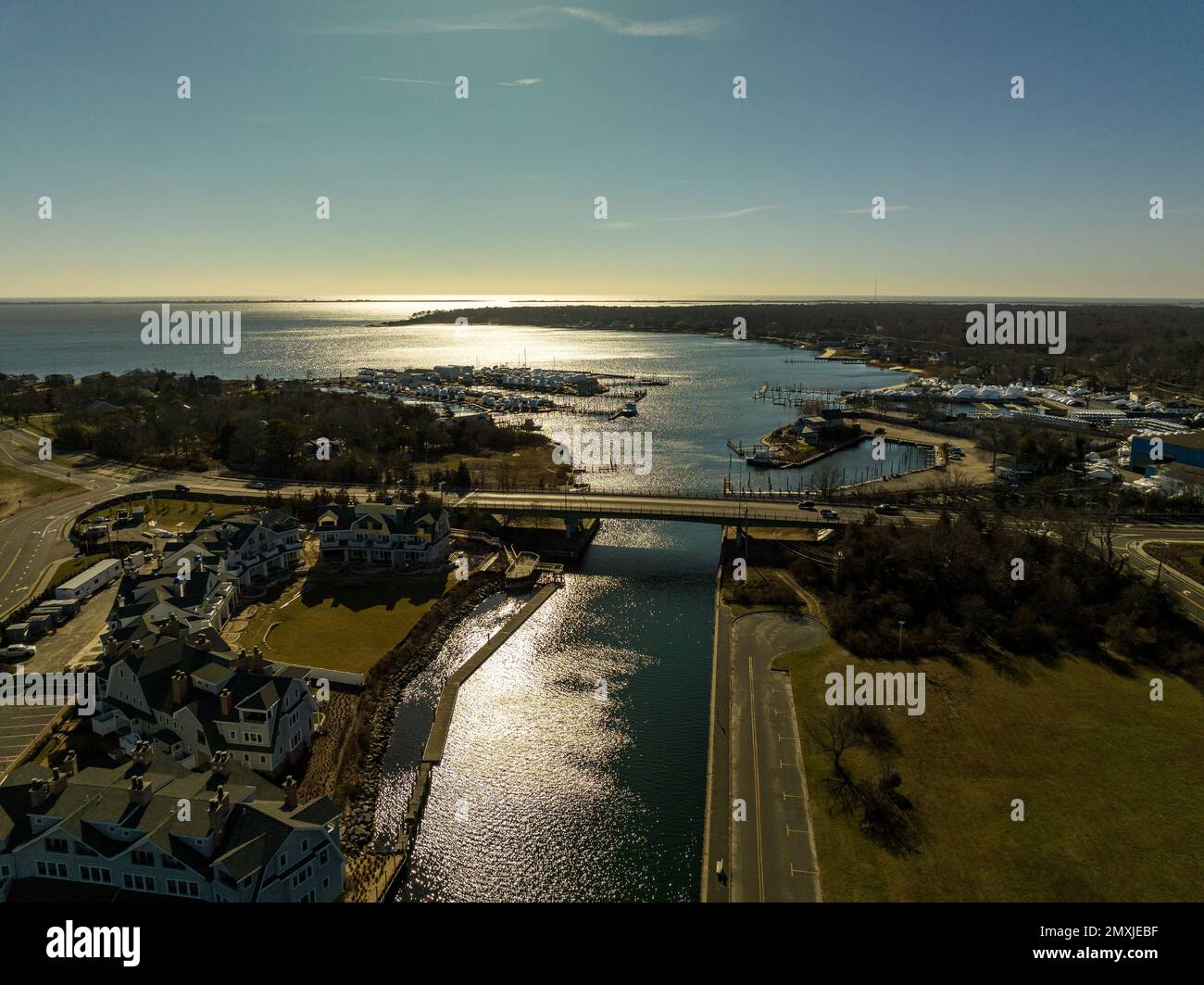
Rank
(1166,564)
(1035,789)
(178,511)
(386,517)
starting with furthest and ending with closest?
1. (178,511)
2. (386,517)
3. (1166,564)
4. (1035,789)

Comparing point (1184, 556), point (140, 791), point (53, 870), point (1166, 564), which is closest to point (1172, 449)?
point (1184, 556)

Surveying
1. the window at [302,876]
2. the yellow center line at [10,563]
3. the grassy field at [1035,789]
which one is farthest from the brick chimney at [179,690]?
the yellow center line at [10,563]

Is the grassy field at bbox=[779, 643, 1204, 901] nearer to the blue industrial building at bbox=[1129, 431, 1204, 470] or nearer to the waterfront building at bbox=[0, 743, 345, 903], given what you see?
the waterfront building at bbox=[0, 743, 345, 903]

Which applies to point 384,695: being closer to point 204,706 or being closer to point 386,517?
point 204,706

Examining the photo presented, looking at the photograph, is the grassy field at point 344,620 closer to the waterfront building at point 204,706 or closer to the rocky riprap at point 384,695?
the rocky riprap at point 384,695

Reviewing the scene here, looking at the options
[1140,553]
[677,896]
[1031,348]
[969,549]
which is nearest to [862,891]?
[677,896]
